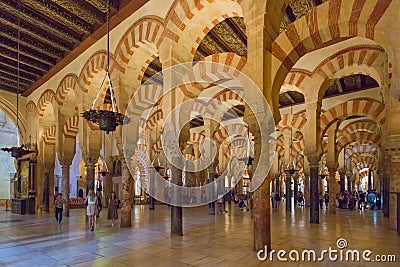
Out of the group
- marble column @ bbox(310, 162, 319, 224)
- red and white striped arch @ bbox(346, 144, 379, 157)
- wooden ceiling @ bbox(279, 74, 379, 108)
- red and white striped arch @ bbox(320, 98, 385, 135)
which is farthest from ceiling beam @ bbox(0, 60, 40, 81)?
red and white striped arch @ bbox(346, 144, 379, 157)

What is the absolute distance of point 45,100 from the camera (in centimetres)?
991

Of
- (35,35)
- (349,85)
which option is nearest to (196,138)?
(349,85)

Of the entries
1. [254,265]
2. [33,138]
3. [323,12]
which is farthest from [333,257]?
[33,138]

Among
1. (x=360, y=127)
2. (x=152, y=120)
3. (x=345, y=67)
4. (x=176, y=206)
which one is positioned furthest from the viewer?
(x=152, y=120)

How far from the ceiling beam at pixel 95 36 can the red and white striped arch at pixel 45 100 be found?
459 millimetres

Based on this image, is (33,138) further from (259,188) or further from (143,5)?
(259,188)

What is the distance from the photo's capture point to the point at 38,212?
10.2 meters

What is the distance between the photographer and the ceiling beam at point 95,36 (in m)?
6.25

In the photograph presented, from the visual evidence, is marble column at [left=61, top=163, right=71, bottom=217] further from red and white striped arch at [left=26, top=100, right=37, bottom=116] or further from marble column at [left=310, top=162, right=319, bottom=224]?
marble column at [left=310, top=162, right=319, bottom=224]

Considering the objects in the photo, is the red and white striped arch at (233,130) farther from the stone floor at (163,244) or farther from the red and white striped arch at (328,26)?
the red and white striped arch at (328,26)

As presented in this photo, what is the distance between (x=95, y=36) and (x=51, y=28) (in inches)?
38.9

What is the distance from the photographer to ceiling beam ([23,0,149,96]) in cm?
625

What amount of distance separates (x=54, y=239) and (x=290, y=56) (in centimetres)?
526

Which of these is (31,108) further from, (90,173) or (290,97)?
(290,97)
